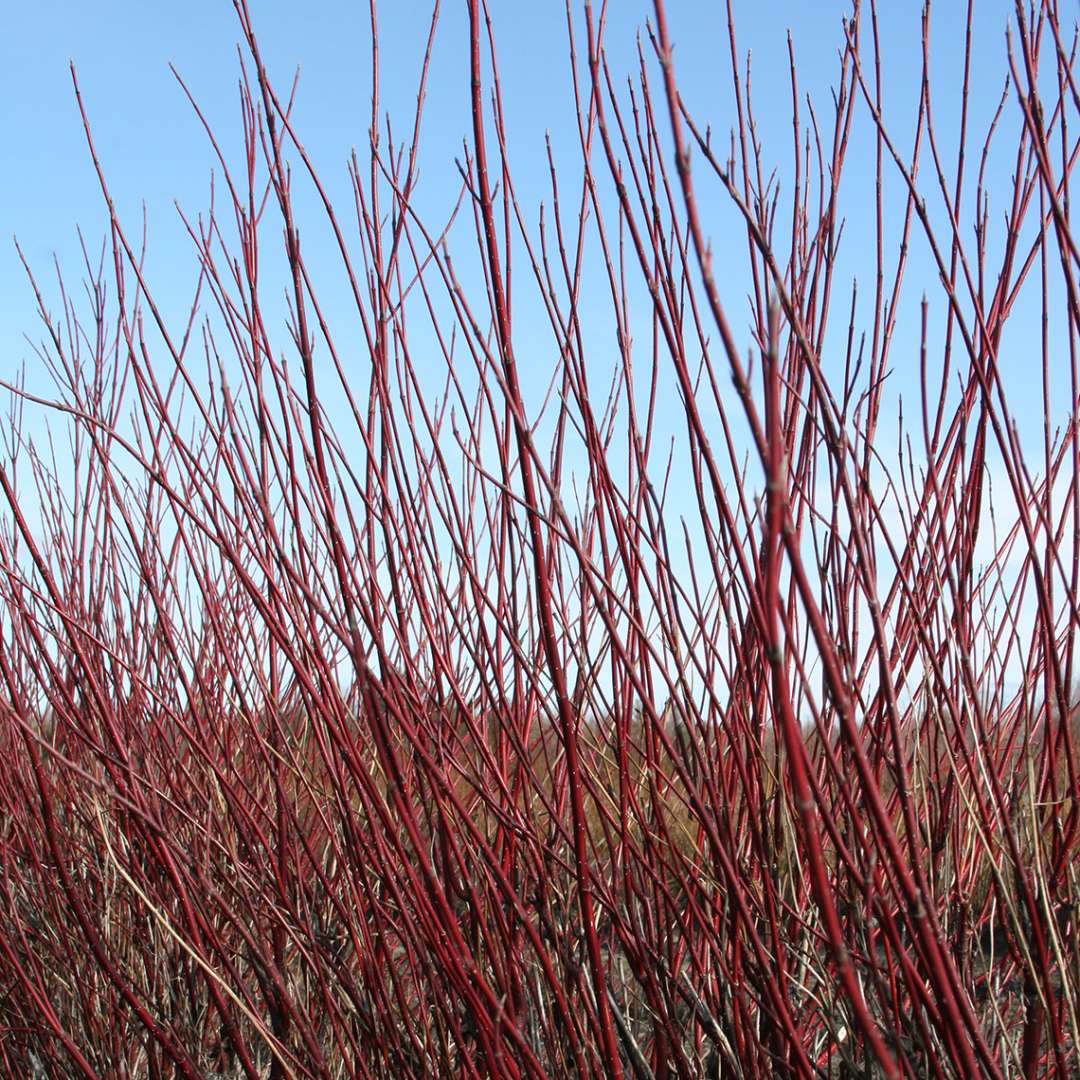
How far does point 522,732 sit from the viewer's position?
1618mm

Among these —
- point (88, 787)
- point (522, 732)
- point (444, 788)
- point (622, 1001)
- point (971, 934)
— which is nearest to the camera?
point (444, 788)

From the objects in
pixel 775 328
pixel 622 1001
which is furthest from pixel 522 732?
pixel 775 328

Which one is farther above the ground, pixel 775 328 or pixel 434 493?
pixel 434 493

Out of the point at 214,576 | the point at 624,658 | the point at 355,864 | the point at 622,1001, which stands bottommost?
the point at 622,1001

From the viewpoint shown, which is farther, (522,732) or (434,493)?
(522,732)

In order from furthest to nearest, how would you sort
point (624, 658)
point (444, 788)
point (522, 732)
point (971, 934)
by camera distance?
1. point (522, 732)
2. point (971, 934)
3. point (444, 788)
4. point (624, 658)

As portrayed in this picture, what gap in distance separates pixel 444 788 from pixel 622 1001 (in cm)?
94

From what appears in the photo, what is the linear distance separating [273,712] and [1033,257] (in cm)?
114

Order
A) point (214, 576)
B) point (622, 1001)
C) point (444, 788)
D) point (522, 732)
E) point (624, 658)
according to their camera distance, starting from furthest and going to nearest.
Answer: point (214, 576), point (622, 1001), point (522, 732), point (444, 788), point (624, 658)

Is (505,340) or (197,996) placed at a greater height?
(505,340)

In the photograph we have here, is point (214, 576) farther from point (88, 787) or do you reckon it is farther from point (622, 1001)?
point (622, 1001)

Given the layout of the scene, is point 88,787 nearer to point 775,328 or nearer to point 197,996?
point 197,996

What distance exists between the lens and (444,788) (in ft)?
3.70

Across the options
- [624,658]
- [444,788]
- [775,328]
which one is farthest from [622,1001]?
[775,328]
